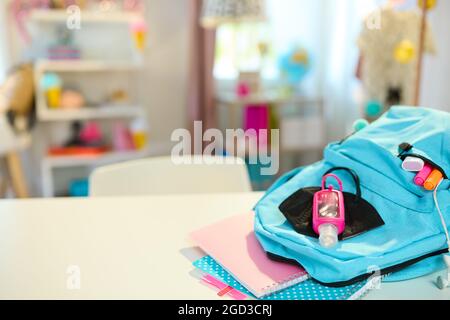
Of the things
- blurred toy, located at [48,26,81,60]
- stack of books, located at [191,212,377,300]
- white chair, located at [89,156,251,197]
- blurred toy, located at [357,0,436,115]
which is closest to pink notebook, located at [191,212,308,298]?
stack of books, located at [191,212,377,300]

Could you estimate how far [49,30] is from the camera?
284 cm

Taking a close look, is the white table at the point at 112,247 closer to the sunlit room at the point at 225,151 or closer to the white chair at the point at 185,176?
→ the sunlit room at the point at 225,151

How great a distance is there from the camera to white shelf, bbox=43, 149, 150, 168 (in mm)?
2695

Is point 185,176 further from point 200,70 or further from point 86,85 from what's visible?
point 86,85

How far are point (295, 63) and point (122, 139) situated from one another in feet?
3.98

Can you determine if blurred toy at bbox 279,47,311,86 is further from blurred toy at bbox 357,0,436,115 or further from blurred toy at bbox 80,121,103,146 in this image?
blurred toy at bbox 80,121,103,146

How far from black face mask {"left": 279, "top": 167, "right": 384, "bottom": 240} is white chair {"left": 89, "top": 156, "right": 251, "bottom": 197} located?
1.69ft

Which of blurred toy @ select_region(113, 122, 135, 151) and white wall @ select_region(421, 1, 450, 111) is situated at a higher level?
white wall @ select_region(421, 1, 450, 111)

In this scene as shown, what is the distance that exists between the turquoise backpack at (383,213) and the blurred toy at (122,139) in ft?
7.59

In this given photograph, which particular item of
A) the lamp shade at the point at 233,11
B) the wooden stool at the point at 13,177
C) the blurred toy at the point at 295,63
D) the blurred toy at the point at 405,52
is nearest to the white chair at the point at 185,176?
the blurred toy at the point at 405,52

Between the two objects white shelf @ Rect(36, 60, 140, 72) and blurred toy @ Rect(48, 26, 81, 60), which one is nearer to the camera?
white shelf @ Rect(36, 60, 140, 72)

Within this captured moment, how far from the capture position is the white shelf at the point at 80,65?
263cm

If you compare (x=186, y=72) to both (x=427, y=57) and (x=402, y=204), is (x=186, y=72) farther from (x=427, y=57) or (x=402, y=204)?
(x=402, y=204)

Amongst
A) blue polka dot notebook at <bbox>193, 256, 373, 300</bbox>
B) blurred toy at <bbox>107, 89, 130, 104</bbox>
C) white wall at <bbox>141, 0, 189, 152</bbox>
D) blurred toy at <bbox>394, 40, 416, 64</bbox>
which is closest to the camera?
blue polka dot notebook at <bbox>193, 256, 373, 300</bbox>
